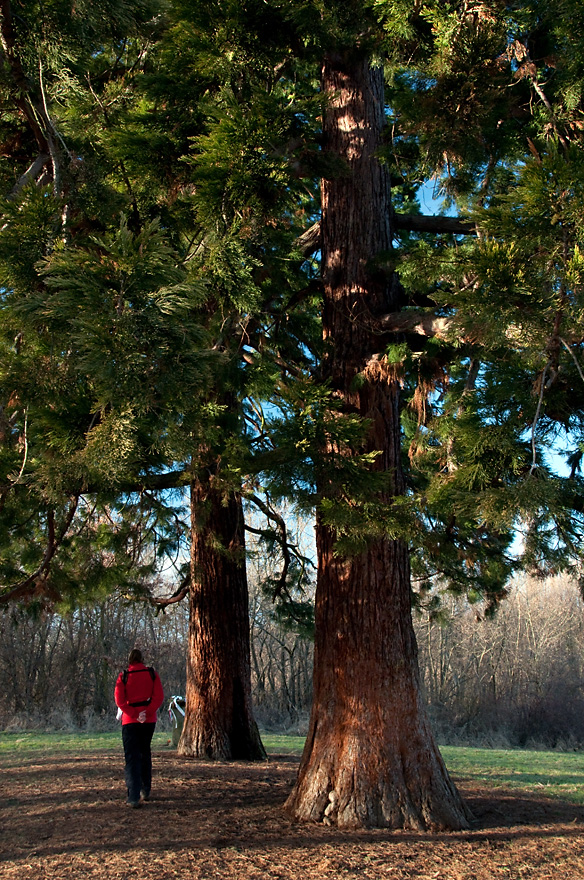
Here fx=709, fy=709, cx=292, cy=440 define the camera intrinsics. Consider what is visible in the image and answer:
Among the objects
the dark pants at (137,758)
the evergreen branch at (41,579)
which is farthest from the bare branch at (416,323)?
the dark pants at (137,758)

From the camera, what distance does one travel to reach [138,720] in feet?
22.0

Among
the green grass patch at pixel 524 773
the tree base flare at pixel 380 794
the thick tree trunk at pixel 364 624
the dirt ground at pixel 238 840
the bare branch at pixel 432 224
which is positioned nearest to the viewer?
the dirt ground at pixel 238 840

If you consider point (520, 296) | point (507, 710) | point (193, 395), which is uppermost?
point (520, 296)

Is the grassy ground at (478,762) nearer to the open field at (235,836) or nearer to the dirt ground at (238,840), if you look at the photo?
the open field at (235,836)

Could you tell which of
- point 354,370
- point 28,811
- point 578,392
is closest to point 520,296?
point 578,392

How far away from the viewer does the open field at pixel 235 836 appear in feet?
15.4

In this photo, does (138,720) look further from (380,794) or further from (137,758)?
A: (380,794)

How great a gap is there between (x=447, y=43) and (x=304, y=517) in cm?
357

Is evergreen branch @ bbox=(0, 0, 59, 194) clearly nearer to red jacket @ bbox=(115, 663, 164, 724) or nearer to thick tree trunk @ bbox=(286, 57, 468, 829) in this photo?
thick tree trunk @ bbox=(286, 57, 468, 829)

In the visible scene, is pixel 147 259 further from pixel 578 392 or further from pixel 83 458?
pixel 578 392

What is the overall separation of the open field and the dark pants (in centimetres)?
17

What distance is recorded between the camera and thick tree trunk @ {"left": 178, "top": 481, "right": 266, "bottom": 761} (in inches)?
373

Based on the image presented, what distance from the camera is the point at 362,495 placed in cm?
500

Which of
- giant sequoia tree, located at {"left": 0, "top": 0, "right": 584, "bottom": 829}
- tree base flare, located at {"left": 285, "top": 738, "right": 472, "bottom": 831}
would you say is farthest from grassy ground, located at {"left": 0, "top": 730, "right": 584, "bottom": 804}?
giant sequoia tree, located at {"left": 0, "top": 0, "right": 584, "bottom": 829}
